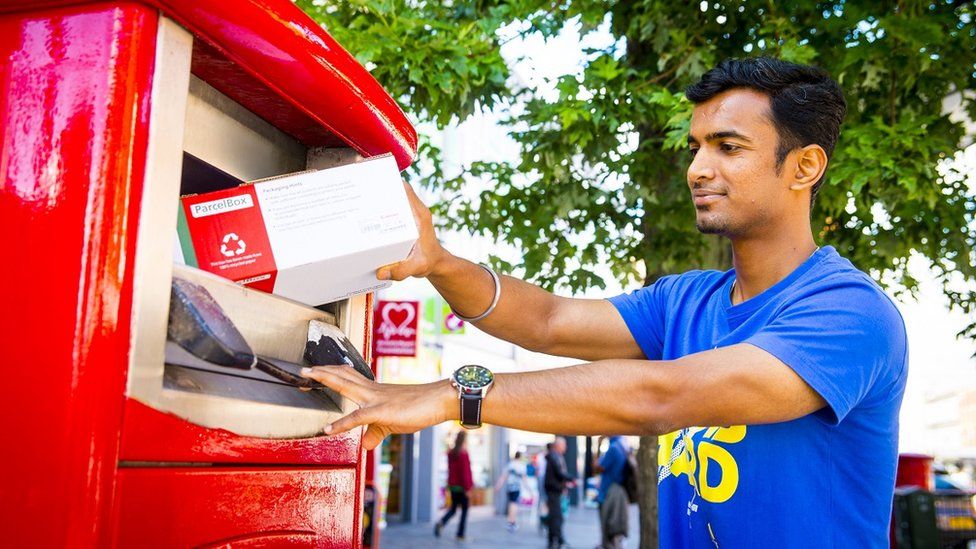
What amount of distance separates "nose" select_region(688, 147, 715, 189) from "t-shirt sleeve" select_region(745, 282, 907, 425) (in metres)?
0.41

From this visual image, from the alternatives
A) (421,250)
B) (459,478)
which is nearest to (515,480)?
(459,478)

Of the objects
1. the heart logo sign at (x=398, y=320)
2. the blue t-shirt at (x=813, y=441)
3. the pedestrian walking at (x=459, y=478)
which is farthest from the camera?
the pedestrian walking at (x=459, y=478)

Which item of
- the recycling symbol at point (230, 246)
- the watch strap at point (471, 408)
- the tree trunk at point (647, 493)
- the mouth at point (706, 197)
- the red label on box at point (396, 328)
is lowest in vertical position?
the tree trunk at point (647, 493)

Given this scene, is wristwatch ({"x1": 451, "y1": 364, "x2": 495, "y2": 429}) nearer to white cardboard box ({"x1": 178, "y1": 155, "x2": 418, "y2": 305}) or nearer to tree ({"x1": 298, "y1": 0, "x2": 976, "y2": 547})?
white cardboard box ({"x1": 178, "y1": 155, "x2": 418, "y2": 305})

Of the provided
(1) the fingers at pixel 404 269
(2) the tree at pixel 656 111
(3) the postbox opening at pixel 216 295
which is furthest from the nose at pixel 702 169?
(2) the tree at pixel 656 111

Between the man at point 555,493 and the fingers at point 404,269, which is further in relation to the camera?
the man at point 555,493

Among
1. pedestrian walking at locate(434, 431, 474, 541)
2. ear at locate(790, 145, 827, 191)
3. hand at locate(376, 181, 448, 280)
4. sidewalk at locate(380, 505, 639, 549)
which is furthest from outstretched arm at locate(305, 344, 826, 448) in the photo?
pedestrian walking at locate(434, 431, 474, 541)

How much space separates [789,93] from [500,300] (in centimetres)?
86

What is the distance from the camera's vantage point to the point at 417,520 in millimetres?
15828

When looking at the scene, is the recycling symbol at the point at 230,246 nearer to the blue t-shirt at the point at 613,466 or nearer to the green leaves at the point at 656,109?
the green leaves at the point at 656,109

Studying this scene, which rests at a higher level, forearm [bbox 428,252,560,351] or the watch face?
forearm [bbox 428,252,560,351]

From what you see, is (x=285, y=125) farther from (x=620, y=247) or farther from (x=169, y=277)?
(x=620, y=247)

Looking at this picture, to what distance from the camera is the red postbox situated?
1.01 metres

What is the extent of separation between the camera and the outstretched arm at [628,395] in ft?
4.62
